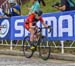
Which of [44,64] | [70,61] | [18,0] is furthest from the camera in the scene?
[18,0]

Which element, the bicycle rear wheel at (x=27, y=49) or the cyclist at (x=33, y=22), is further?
the bicycle rear wheel at (x=27, y=49)

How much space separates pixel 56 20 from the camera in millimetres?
13336

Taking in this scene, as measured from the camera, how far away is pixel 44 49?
1269 cm

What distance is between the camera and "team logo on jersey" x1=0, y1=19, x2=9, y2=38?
1579 centimetres

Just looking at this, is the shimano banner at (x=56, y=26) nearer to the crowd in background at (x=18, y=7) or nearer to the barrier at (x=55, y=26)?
the barrier at (x=55, y=26)

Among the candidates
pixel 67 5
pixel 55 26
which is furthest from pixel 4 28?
pixel 67 5

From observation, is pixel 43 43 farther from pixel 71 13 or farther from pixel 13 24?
pixel 13 24

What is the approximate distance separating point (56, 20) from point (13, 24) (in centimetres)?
266

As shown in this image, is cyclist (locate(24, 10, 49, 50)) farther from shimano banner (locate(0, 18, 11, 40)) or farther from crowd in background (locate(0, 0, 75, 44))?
shimano banner (locate(0, 18, 11, 40))

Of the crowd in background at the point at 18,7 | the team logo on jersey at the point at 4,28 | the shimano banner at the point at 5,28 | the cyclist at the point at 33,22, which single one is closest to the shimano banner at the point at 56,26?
the shimano banner at the point at 5,28

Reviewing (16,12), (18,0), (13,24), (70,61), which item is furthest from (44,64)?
(18,0)

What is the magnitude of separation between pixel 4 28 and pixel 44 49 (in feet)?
12.4

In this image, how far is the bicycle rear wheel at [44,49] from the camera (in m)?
12.5

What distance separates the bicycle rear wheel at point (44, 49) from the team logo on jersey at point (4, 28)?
3372mm
